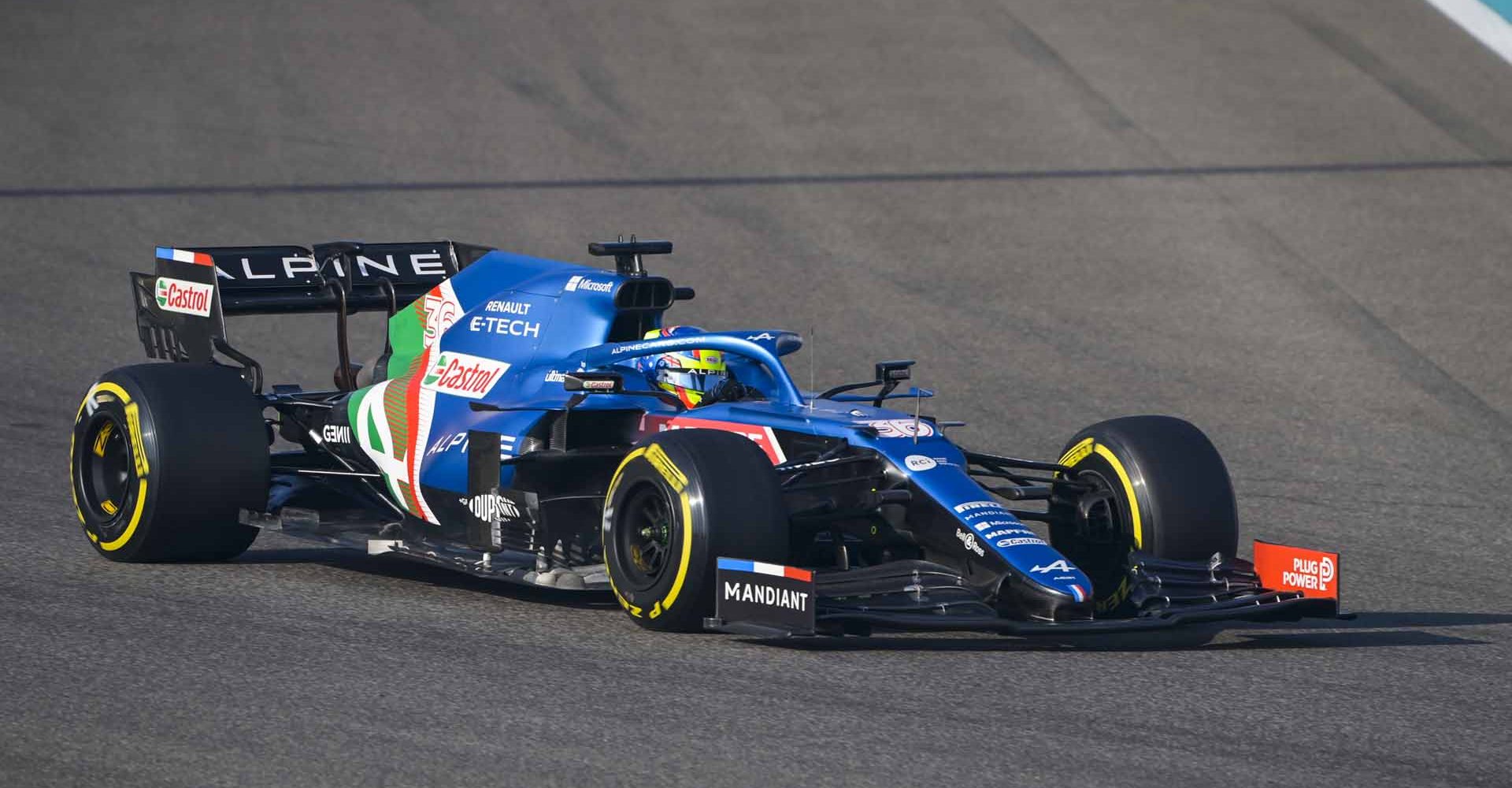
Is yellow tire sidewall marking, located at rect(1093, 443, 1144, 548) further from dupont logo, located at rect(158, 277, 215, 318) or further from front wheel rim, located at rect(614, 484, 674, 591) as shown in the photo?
dupont logo, located at rect(158, 277, 215, 318)

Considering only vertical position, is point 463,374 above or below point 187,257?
below

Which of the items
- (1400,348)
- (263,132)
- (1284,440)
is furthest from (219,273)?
(263,132)

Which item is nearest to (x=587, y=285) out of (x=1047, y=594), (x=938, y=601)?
(x=938, y=601)

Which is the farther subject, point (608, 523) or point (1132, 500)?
point (1132, 500)

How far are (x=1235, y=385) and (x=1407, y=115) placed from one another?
8.41 meters

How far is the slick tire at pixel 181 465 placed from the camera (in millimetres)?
8555

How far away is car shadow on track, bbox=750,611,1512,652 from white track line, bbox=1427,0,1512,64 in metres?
16.8

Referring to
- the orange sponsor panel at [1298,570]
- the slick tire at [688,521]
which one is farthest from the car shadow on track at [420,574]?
the orange sponsor panel at [1298,570]

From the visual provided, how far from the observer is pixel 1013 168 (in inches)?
805

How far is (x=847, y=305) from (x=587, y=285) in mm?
8027

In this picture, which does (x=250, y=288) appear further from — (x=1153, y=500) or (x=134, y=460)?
(x=1153, y=500)

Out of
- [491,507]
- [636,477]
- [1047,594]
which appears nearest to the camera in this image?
[1047,594]

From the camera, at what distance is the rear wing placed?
989 centimetres

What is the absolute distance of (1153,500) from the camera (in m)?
8.04
